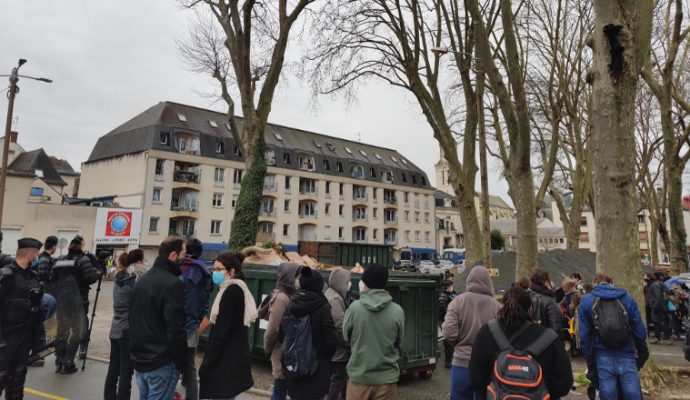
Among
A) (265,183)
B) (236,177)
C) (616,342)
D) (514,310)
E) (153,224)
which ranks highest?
(236,177)

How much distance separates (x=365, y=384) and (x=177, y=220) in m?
37.5

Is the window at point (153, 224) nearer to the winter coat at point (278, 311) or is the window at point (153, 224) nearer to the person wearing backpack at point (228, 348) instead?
the winter coat at point (278, 311)

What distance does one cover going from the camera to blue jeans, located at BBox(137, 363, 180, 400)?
11.7ft

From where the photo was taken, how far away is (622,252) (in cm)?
618

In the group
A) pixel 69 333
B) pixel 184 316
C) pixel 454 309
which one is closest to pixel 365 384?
pixel 454 309

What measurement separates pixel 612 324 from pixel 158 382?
171 inches

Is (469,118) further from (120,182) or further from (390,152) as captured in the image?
(390,152)

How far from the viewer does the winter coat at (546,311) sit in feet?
18.8

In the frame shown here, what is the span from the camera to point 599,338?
4367mm

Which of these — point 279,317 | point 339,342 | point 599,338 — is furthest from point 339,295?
point 599,338

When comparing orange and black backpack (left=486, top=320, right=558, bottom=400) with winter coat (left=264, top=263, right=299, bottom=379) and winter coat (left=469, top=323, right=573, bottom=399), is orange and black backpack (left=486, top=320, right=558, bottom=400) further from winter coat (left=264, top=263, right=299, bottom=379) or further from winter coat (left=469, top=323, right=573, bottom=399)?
winter coat (left=264, top=263, right=299, bottom=379)

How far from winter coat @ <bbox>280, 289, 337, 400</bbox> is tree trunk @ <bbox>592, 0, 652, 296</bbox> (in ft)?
15.5

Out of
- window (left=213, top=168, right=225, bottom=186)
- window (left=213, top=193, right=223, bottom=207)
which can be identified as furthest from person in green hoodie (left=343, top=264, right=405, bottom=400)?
window (left=213, top=168, right=225, bottom=186)

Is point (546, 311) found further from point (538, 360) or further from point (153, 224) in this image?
point (153, 224)
